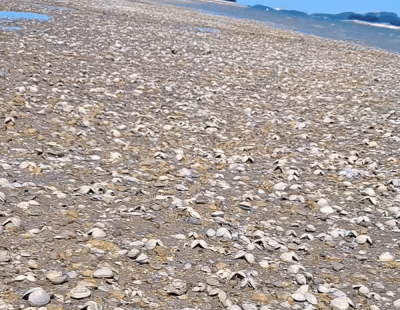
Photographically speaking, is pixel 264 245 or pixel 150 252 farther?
pixel 264 245

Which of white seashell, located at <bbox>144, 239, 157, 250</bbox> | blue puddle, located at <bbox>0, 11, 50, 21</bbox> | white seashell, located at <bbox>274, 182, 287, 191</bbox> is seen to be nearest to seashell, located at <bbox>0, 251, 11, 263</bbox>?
white seashell, located at <bbox>144, 239, 157, 250</bbox>

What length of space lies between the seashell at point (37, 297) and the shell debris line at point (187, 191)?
12mm

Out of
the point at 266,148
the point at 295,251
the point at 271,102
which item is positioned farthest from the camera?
the point at 271,102

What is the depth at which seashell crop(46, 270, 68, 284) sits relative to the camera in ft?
14.2

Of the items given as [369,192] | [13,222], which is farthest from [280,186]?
[13,222]

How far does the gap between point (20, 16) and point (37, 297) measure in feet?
79.5

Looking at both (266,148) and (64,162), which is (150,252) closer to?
(64,162)

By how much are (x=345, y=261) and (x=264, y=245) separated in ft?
3.90

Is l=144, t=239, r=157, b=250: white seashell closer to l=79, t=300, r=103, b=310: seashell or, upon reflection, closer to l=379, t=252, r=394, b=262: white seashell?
l=79, t=300, r=103, b=310: seashell

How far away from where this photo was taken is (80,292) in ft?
13.8

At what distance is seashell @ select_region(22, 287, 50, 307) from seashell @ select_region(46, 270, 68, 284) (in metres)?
0.26

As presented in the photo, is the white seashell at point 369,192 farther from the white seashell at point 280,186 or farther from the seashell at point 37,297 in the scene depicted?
the seashell at point 37,297

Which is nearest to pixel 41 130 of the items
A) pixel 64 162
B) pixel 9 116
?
pixel 9 116

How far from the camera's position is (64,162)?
289 inches
